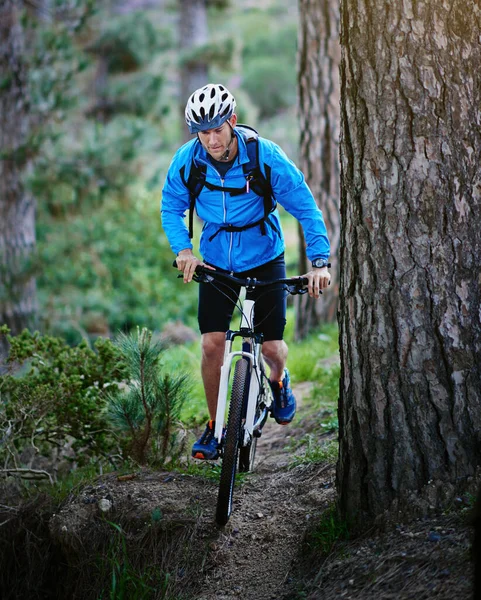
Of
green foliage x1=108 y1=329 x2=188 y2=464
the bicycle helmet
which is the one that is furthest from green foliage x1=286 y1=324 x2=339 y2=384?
the bicycle helmet

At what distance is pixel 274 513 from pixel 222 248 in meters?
1.60

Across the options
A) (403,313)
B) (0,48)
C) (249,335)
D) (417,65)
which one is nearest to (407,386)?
(403,313)

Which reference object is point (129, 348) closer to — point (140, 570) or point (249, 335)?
point (249, 335)

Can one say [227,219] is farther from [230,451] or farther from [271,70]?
[271,70]

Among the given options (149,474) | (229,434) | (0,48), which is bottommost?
(149,474)

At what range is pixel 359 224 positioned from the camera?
12.0ft

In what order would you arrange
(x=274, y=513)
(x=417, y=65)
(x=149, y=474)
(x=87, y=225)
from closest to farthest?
(x=417, y=65)
(x=274, y=513)
(x=149, y=474)
(x=87, y=225)

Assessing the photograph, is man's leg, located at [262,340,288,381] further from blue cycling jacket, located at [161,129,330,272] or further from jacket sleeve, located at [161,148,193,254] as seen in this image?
jacket sleeve, located at [161,148,193,254]

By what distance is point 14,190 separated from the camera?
36.8ft

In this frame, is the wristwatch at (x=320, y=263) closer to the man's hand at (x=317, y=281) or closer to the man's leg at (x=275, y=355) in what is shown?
the man's hand at (x=317, y=281)

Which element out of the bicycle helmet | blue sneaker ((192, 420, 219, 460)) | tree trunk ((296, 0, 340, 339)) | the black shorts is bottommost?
blue sneaker ((192, 420, 219, 460))

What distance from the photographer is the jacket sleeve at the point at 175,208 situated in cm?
455

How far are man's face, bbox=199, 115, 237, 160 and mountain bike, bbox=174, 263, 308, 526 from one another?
26.5 inches

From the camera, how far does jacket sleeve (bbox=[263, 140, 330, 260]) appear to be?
174 inches
